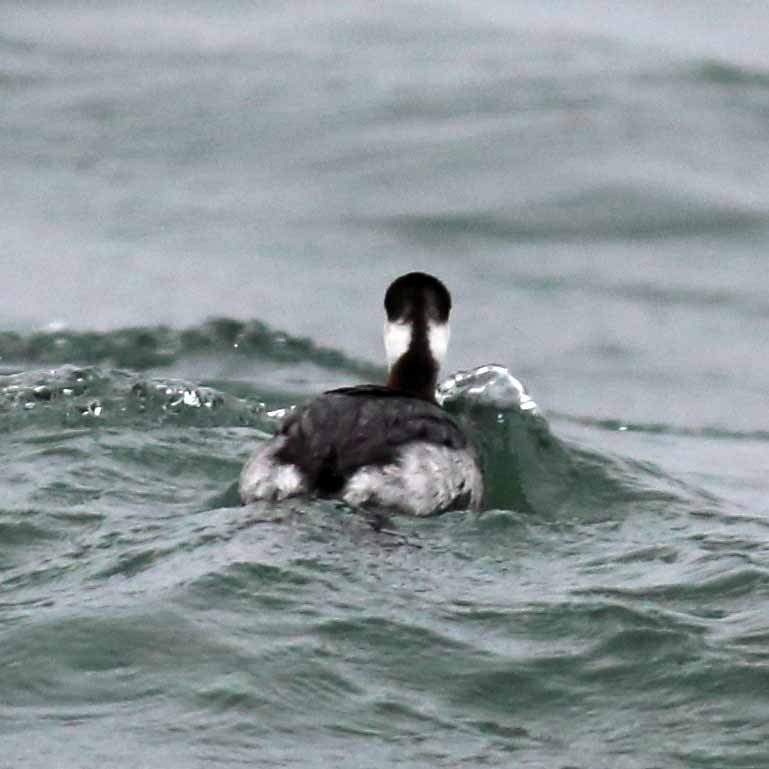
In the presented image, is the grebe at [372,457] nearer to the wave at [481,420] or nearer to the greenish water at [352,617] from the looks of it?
the greenish water at [352,617]

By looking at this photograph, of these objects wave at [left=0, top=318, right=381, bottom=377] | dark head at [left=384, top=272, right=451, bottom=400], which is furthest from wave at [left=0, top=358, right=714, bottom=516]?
wave at [left=0, top=318, right=381, bottom=377]

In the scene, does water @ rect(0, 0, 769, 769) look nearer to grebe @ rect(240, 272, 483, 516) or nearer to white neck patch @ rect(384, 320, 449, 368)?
grebe @ rect(240, 272, 483, 516)

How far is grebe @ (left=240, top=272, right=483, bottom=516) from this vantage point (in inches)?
351

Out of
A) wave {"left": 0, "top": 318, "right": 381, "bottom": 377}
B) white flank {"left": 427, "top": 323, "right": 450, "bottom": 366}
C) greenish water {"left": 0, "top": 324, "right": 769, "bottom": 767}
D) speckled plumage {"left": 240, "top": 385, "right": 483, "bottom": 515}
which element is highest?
white flank {"left": 427, "top": 323, "right": 450, "bottom": 366}

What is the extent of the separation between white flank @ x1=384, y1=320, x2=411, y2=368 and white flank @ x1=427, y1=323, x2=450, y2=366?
10cm

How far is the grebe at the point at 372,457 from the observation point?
8.91 m

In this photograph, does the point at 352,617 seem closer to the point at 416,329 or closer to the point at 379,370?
the point at 416,329

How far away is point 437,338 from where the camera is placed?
1041 cm

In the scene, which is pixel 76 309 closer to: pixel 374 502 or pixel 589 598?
pixel 374 502

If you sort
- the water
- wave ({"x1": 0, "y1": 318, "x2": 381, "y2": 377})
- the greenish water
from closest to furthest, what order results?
the greenish water
the water
wave ({"x1": 0, "y1": 318, "x2": 381, "y2": 377})

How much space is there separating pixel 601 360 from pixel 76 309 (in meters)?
3.05

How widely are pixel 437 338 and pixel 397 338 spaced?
7.1 inches

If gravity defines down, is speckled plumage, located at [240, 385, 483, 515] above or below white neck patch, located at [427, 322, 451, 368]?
below

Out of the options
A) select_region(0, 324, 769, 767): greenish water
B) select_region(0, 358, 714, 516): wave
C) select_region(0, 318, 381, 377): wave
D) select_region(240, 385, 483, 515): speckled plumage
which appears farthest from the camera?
select_region(0, 318, 381, 377): wave
